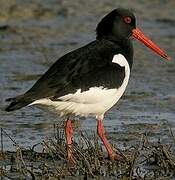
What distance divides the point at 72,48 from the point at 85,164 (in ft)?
22.9

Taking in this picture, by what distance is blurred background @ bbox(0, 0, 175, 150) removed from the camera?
29.5 ft

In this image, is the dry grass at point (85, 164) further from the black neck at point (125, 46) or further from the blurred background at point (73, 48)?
the black neck at point (125, 46)

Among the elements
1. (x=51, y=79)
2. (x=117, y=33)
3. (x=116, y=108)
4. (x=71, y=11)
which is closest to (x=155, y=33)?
(x=71, y=11)

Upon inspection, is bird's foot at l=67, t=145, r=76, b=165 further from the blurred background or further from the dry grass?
the blurred background

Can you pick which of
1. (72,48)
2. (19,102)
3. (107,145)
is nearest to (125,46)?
(107,145)

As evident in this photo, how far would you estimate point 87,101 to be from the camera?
744cm

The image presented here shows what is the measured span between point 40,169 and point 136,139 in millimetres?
1866

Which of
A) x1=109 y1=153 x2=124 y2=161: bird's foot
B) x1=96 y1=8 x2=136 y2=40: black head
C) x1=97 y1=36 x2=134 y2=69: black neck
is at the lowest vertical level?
x1=109 y1=153 x2=124 y2=161: bird's foot

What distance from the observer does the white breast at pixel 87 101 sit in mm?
7336

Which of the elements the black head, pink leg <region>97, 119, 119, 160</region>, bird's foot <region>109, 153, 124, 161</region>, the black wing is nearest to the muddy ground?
pink leg <region>97, 119, 119, 160</region>

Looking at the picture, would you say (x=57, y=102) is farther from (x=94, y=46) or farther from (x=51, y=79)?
(x=94, y=46)

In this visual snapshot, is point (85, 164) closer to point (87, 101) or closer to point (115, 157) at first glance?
point (115, 157)

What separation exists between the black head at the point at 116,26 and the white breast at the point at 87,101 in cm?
64

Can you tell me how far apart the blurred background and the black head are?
3.78 ft
